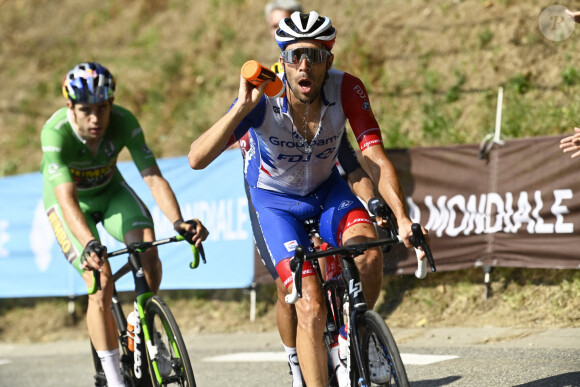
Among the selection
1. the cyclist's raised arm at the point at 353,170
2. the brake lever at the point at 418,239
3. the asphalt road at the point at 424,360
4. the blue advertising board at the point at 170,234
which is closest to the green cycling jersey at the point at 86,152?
the cyclist's raised arm at the point at 353,170

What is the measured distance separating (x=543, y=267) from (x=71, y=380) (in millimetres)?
5043

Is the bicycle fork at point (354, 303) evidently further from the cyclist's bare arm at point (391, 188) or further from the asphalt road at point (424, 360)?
the asphalt road at point (424, 360)

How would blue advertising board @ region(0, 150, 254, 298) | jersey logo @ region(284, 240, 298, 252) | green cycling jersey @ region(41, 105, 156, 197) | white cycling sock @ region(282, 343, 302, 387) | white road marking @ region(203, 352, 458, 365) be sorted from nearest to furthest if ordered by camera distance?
jersey logo @ region(284, 240, 298, 252), white cycling sock @ region(282, 343, 302, 387), green cycling jersey @ region(41, 105, 156, 197), white road marking @ region(203, 352, 458, 365), blue advertising board @ region(0, 150, 254, 298)

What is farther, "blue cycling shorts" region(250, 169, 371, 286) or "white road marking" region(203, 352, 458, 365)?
"white road marking" region(203, 352, 458, 365)

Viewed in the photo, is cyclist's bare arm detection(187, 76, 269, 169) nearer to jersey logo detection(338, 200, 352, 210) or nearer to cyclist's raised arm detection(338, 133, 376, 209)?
jersey logo detection(338, 200, 352, 210)

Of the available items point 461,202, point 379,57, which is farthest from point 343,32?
point 461,202

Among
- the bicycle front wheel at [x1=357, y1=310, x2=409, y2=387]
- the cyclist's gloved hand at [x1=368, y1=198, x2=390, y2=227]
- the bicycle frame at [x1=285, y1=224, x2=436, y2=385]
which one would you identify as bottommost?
the bicycle front wheel at [x1=357, y1=310, x2=409, y2=387]

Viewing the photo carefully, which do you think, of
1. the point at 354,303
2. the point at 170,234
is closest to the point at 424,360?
the point at 354,303

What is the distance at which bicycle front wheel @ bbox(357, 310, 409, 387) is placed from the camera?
3.74 m

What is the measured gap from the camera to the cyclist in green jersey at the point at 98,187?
18.7 ft

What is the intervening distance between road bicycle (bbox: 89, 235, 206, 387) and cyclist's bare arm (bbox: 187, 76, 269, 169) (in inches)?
51.0

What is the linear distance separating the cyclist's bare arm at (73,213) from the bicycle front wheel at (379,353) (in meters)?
2.16

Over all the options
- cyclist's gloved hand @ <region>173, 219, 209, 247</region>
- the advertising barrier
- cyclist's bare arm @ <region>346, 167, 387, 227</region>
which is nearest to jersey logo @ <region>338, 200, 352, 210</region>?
cyclist's bare arm @ <region>346, 167, 387, 227</region>

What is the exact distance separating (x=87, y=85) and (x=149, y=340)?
6.35ft
